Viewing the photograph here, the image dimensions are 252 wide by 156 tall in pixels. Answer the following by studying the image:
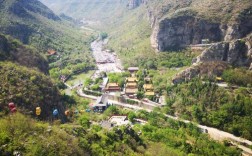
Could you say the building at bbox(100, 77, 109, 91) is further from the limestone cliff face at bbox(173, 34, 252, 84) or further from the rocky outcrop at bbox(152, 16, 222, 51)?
the rocky outcrop at bbox(152, 16, 222, 51)

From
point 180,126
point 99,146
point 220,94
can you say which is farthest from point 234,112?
point 99,146

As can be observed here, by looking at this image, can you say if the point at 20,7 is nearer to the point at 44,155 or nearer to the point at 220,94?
the point at 220,94

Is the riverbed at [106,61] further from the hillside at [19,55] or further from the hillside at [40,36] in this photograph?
the hillside at [19,55]

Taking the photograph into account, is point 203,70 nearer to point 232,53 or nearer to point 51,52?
point 232,53

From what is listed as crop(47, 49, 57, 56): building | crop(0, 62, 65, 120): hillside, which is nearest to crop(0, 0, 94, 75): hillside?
crop(47, 49, 57, 56): building

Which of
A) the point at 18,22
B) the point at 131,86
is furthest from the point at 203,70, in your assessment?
the point at 18,22

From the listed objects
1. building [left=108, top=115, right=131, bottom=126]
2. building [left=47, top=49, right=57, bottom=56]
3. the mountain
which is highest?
the mountain
